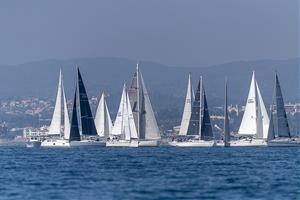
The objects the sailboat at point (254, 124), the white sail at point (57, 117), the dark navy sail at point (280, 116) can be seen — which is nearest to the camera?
the dark navy sail at point (280, 116)

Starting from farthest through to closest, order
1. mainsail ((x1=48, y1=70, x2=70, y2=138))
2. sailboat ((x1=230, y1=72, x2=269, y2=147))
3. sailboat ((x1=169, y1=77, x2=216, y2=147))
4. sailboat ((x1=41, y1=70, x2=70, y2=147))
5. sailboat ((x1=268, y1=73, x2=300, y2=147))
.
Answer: mainsail ((x1=48, y1=70, x2=70, y2=138)) → sailboat ((x1=41, y1=70, x2=70, y2=147)) → sailboat ((x1=230, y1=72, x2=269, y2=147)) → sailboat ((x1=169, y1=77, x2=216, y2=147)) → sailboat ((x1=268, y1=73, x2=300, y2=147))

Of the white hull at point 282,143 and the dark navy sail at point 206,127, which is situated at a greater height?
the dark navy sail at point 206,127

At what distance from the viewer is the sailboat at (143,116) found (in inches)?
5458

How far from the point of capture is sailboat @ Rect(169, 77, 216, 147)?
135875 mm

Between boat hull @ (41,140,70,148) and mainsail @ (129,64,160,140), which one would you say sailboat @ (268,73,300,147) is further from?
boat hull @ (41,140,70,148)

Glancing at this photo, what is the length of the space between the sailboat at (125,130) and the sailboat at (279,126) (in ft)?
55.1

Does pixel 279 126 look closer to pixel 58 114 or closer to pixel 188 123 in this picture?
pixel 188 123

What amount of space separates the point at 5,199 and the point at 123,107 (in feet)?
300

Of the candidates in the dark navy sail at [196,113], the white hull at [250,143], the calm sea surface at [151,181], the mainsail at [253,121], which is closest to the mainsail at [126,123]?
the dark navy sail at [196,113]

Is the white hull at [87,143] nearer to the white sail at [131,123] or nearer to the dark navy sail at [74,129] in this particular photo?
the dark navy sail at [74,129]

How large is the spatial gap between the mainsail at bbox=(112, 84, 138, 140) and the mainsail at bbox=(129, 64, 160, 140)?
559 mm

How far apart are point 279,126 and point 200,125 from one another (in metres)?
9.55

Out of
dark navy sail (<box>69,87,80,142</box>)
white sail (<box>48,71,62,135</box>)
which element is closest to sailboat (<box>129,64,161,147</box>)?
dark navy sail (<box>69,87,80,142</box>)

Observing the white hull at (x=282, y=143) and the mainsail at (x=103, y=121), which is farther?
the mainsail at (x=103, y=121)
